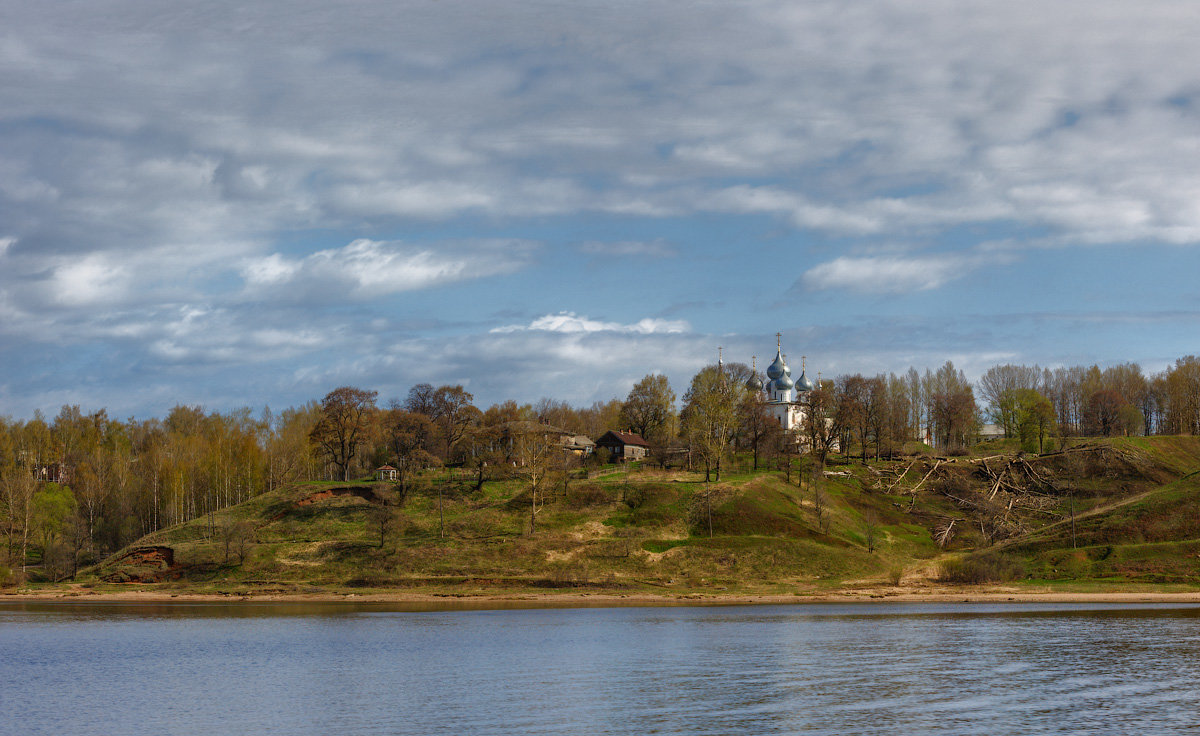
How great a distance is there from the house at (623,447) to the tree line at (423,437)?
4.94m

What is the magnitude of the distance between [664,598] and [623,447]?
2458 inches

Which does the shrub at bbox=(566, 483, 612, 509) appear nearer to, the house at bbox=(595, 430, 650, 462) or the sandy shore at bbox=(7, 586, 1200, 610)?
the sandy shore at bbox=(7, 586, 1200, 610)

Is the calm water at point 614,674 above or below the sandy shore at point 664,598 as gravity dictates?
above

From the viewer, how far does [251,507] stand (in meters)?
114

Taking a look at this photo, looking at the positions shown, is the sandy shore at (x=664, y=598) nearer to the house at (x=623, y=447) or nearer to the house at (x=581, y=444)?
the house at (x=623, y=447)

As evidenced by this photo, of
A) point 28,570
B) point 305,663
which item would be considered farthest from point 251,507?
point 305,663

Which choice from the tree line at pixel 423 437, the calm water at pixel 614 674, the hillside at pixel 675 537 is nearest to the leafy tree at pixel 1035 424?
the tree line at pixel 423 437

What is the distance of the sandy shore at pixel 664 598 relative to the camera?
77.9 metres

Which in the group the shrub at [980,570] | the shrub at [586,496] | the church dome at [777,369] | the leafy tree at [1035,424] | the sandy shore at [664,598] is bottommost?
the sandy shore at [664,598]

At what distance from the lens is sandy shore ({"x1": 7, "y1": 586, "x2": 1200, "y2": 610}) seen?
77.9 metres

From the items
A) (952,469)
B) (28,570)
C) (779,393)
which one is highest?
(779,393)

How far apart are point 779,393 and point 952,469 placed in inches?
1911

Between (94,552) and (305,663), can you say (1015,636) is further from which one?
(94,552)

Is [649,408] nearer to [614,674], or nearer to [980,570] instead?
[980,570]
